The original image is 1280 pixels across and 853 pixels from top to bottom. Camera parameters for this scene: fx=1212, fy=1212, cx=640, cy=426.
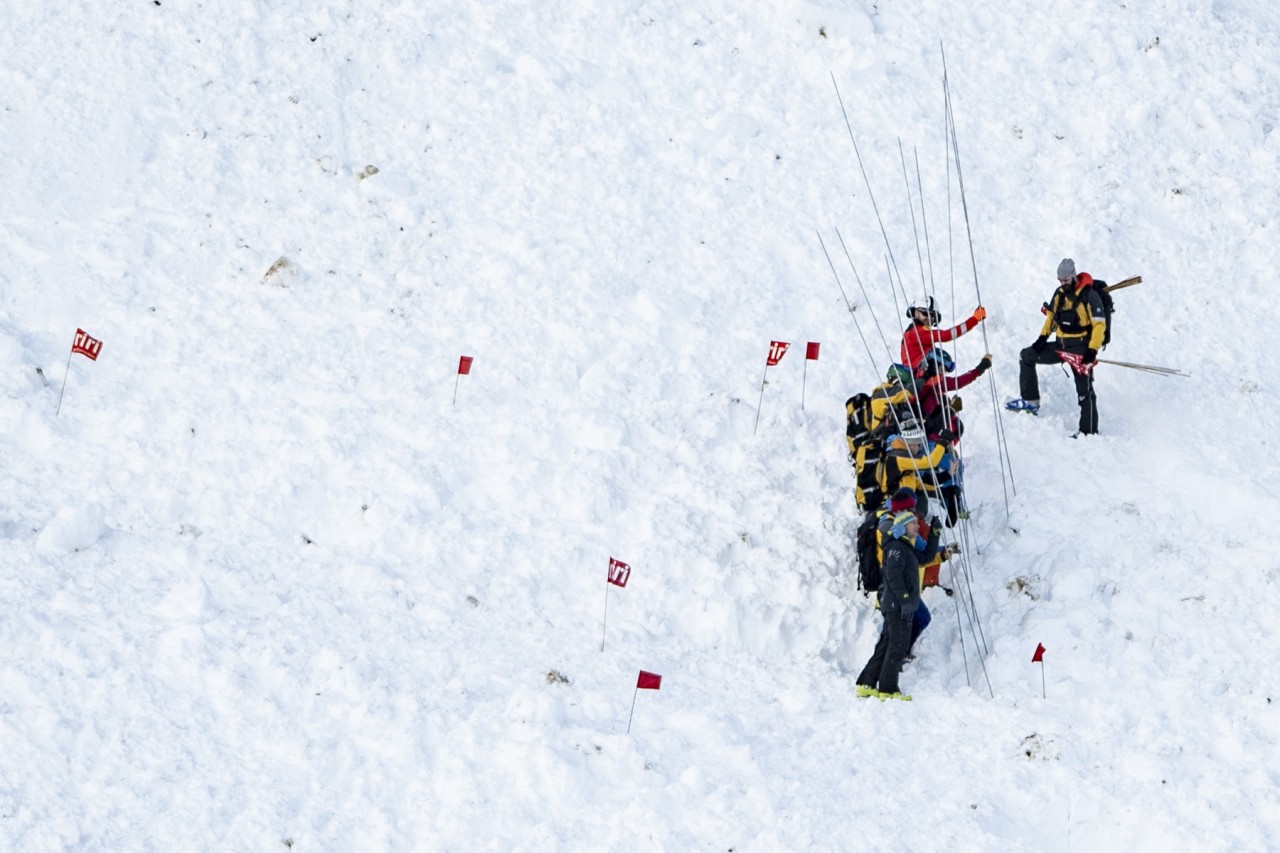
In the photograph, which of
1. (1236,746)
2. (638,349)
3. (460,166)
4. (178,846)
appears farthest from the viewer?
(460,166)

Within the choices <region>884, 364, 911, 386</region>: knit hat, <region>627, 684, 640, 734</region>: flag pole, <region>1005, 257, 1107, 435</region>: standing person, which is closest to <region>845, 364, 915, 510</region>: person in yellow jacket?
<region>884, 364, 911, 386</region>: knit hat

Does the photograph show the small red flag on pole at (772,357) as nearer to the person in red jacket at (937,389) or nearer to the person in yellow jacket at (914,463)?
the person in red jacket at (937,389)

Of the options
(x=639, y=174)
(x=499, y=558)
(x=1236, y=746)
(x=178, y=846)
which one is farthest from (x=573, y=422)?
(x=1236, y=746)

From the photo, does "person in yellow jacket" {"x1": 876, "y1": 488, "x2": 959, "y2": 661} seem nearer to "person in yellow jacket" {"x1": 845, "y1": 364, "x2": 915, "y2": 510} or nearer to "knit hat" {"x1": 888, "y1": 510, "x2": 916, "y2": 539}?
"knit hat" {"x1": 888, "y1": 510, "x2": 916, "y2": 539}

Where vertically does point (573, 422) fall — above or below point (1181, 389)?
below

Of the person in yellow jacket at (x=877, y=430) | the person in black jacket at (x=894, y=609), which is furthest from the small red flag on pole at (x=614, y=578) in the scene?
the person in yellow jacket at (x=877, y=430)

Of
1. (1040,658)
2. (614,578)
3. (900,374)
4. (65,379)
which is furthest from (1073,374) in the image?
(65,379)

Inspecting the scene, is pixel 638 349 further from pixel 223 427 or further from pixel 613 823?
pixel 613 823
